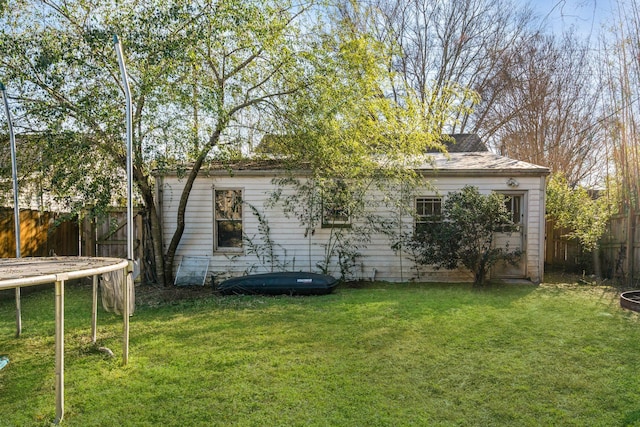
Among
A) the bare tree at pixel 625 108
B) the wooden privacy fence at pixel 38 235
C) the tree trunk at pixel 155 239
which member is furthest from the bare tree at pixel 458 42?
the wooden privacy fence at pixel 38 235

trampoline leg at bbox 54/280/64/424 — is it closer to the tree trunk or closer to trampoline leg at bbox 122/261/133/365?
trampoline leg at bbox 122/261/133/365

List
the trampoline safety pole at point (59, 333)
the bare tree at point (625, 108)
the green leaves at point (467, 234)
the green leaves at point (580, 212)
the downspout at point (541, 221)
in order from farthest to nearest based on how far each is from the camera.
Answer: the green leaves at point (580, 212) < the downspout at point (541, 221) < the green leaves at point (467, 234) < the bare tree at point (625, 108) < the trampoline safety pole at point (59, 333)

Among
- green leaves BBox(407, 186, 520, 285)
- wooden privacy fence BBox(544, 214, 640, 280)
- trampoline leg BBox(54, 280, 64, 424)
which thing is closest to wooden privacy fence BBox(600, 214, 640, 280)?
wooden privacy fence BBox(544, 214, 640, 280)

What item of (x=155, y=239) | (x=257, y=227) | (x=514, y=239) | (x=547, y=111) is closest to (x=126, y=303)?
(x=155, y=239)

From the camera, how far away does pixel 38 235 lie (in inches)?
339

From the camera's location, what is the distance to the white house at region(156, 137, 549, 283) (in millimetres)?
9438

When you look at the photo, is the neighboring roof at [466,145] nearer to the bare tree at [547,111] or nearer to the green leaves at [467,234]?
the bare tree at [547,111]

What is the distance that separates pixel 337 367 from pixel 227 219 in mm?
6218

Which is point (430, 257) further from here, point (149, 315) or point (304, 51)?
point (149, 315)

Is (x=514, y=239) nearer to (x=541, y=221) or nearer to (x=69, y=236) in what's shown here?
Answer: (x=541, y=221)

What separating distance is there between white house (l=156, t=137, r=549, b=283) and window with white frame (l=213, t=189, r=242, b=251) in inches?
0.9

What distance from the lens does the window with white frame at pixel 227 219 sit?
31.5 feet

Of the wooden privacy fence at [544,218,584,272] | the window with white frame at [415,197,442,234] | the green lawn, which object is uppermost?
the window with white frame at [415,197,442,234]

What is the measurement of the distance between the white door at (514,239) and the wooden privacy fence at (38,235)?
8729 mm
